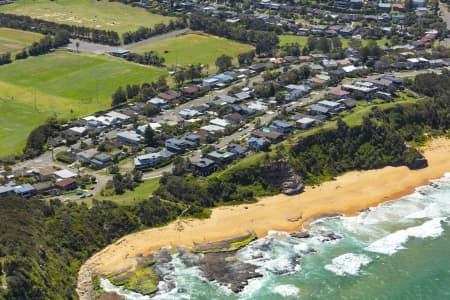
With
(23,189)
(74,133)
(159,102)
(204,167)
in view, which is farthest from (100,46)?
(23,189)

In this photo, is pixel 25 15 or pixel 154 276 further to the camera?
pixel 25 15

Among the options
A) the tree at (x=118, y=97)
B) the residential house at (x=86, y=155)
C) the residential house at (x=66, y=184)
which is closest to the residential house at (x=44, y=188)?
the residential house at (x=66, y=184)

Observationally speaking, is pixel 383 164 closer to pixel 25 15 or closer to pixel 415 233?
pixel 415 233

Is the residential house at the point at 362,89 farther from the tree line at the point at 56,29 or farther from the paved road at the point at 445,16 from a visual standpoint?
the tree line at the point at 56,29

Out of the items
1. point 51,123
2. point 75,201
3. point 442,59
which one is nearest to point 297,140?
point 75,201

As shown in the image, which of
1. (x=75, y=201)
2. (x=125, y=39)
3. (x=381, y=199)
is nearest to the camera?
(x=75, y=201)

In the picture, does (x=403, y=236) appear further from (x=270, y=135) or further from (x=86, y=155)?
(x=86, y=155)

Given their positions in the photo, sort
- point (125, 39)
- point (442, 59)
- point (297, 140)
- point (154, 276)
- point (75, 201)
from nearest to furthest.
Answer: point (154, 276)
point (75, 201)
point (297, 140)
point (442, 59)
point (125, 39)
